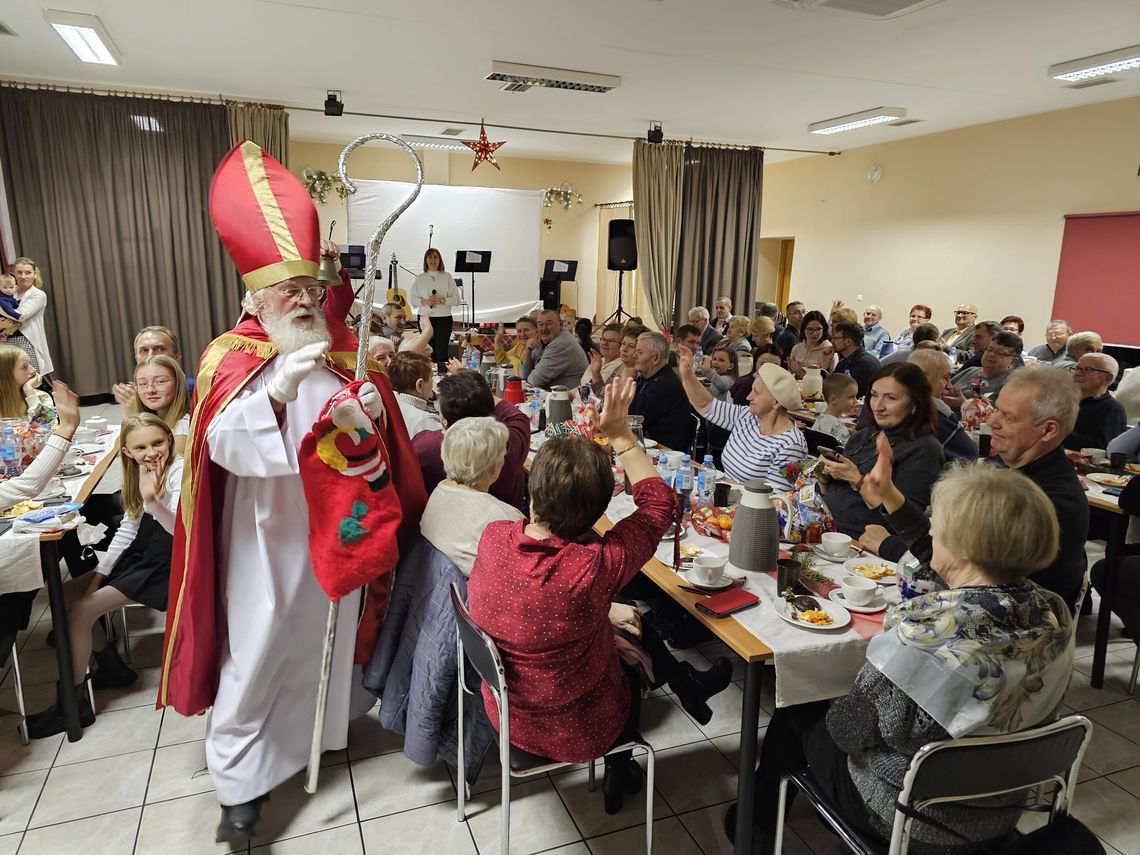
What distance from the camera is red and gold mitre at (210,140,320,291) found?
2.05m

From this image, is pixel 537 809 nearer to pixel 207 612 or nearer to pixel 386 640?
pixel 386 640

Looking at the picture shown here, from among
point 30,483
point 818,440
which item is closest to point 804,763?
point 818,440

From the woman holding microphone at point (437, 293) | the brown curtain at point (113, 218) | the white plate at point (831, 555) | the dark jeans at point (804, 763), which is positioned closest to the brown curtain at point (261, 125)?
the brown curtain at point (113, 218)

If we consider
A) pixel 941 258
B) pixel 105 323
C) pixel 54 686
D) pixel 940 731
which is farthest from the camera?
pixel 941 258

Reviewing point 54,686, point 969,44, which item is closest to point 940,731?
point 54,686

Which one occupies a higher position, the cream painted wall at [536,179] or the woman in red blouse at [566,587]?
the cream painted wall at [536,179]

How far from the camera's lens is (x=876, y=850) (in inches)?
61.6

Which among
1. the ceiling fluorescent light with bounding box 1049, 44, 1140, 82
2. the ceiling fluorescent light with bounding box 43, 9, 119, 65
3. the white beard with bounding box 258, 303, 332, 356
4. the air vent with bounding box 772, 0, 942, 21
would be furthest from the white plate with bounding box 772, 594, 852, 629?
the ceiling fluorescent light with bounding box 43, 9, 119, 65

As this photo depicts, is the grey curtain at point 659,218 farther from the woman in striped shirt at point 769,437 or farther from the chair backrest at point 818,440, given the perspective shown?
the woman in striped shirt at point 769,437

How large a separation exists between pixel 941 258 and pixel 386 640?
351 inches

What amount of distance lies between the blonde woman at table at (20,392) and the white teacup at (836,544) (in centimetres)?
343

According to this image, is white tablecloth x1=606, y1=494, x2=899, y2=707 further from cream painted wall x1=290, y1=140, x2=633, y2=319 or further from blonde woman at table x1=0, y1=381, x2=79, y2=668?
cream painted wall x1=290, y1=140, x2=633, y2=319

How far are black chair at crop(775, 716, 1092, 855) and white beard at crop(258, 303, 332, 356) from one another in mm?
1801

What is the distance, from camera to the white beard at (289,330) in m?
2.07
